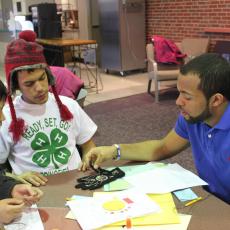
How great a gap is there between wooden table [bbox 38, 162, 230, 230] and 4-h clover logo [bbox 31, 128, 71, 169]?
29 centimetres

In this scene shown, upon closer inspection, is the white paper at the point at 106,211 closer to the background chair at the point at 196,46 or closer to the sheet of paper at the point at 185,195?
the sheet of paper at the point at 185,195

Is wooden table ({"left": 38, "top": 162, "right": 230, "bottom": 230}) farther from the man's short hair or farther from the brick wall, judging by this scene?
the brick wall

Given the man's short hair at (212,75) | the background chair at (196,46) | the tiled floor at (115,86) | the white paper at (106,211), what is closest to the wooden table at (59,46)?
the tiled floor at (115,86)

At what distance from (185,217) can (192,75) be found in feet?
1.70

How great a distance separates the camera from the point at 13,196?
1.30 meters

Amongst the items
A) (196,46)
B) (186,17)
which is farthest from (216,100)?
(186,17)

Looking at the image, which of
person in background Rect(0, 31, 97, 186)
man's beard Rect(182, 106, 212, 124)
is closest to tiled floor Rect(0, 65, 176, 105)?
person in background Rect(0, 31, 97, 186)

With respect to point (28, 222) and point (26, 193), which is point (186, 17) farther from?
point (28, 222)

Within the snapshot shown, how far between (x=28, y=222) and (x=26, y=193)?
12 centimetres

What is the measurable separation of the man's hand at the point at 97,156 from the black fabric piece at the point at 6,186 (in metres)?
0.29

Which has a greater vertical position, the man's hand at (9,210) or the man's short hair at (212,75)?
the man's short hair at (212,75)

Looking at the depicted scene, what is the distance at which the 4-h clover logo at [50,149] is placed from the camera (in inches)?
A: 67.2

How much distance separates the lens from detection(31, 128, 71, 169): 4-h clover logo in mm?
1706

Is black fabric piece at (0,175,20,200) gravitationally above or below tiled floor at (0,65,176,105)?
A: above
